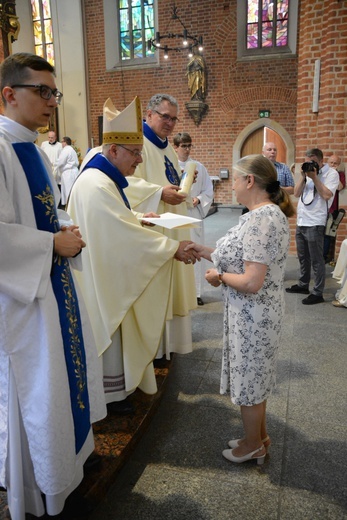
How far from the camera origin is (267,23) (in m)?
11.4

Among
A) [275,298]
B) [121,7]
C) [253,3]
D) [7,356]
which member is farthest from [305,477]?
[121,7]

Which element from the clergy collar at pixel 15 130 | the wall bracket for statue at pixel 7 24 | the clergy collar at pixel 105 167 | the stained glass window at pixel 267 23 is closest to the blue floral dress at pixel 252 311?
the clergy collar at pixel 105 167

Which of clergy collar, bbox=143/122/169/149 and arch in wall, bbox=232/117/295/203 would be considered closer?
clergy collar, bbox=143/122/169/149

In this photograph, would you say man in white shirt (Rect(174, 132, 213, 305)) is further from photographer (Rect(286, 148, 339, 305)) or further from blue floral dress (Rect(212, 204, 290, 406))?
blue floral dress (Rect(212, 204, 290, 406))

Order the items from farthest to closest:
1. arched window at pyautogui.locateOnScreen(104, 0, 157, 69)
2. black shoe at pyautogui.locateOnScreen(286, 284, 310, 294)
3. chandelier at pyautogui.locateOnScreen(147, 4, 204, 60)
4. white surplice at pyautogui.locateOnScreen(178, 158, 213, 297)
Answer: arched window at pyautogui.locateOnScreen(104, 0, 157, 69) < chandelier at pyautogui.locateOnScreen(147, 4, 204, 60) < black shoe at pyautogui.locateOnScreen(286, 284, 310, 294) < white surplice at pyautogui.locateOnScreen(178, 158, 213, 297)

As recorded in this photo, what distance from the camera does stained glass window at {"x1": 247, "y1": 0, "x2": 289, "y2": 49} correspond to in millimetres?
11273

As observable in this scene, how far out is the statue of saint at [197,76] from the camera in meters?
11.6

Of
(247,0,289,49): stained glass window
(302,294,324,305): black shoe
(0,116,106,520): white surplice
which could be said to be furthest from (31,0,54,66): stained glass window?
(0,116,106,520): white surplice

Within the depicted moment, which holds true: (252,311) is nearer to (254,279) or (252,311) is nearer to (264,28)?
(254,279)

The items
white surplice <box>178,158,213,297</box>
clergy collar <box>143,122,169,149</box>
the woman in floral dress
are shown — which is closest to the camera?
the woman in floral dress

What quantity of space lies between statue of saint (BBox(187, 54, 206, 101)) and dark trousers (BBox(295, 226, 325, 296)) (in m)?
7.96

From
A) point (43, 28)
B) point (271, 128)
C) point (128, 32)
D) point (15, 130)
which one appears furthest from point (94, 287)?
point (43, 28)

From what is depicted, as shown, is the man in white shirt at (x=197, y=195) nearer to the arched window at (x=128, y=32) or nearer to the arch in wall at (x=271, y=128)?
the arch in wall at (x=271, y=128)

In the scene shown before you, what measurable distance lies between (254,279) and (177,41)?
1187cm
